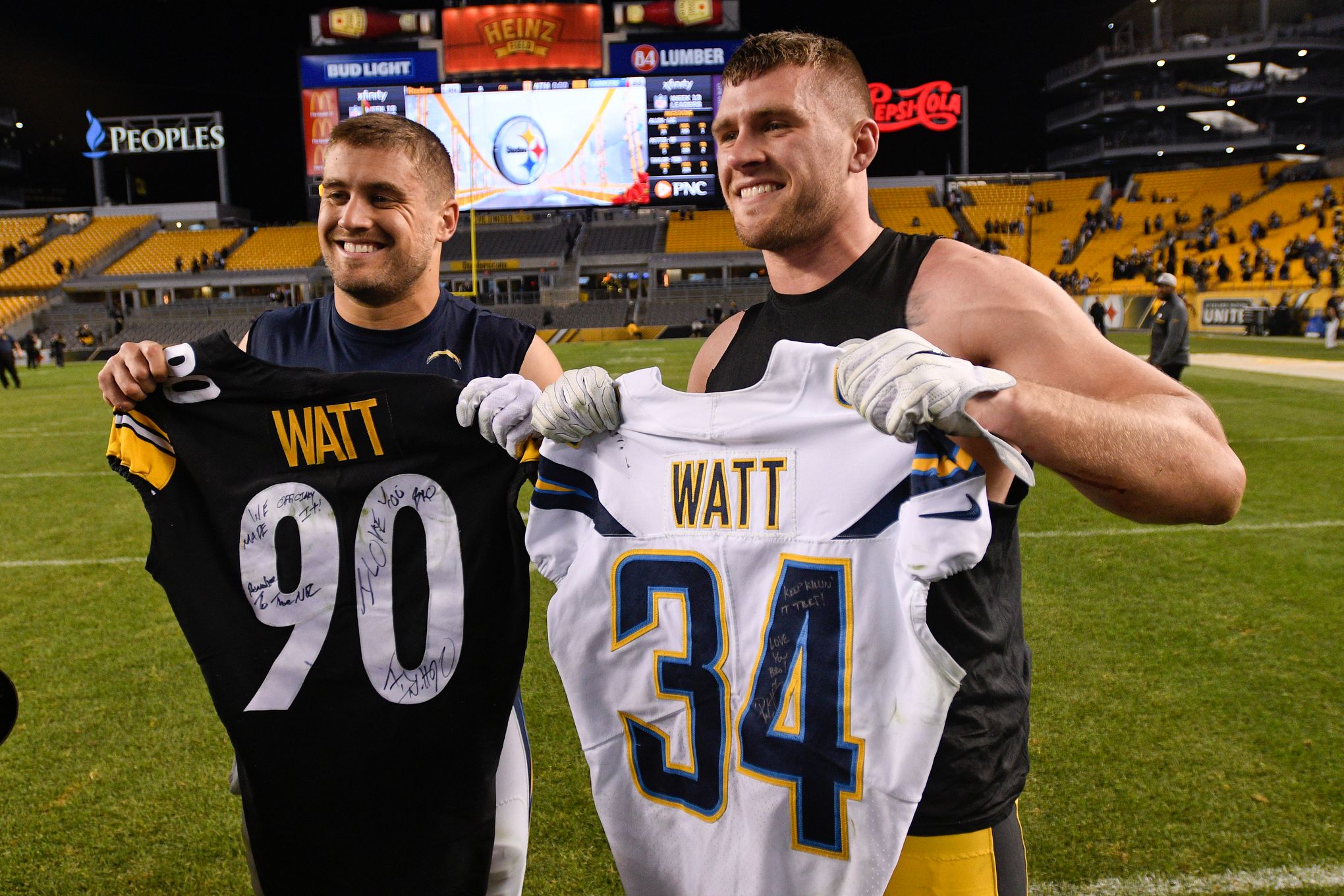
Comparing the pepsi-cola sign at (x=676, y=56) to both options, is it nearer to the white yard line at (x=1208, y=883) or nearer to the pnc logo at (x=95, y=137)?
the pnc logo at (x=95, y=137)

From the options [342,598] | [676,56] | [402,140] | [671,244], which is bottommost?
[342,598]

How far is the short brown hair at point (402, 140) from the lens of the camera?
2328 mm

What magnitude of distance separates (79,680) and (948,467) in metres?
4.42

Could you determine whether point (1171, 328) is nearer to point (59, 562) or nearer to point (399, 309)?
point (399, 309)

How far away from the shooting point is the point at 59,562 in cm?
619

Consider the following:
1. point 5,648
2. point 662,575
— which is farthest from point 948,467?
point 5,648

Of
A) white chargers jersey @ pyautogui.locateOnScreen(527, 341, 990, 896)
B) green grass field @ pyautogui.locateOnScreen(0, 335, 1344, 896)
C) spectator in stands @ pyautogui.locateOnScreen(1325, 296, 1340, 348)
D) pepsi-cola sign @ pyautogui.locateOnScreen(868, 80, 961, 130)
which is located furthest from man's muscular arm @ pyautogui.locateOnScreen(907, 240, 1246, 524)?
pepsi-cola sign @ pyautogui.locateOnScreen(868, 80, 961, 130)

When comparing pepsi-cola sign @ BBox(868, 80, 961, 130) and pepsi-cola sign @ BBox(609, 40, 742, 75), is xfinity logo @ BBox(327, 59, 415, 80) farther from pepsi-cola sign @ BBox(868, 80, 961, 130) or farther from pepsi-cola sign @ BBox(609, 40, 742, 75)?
pepsi-cola sign @ BBox(868, 80, 961, 130)

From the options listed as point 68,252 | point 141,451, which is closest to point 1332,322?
point 141,451

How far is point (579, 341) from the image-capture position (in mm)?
34531

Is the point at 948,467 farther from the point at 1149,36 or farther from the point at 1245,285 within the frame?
the point at 1149,36

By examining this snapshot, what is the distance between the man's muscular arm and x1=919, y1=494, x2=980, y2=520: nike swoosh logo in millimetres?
123

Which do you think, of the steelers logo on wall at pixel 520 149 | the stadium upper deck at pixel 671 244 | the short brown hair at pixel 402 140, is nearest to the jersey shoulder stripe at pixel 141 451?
the short brown hair at pixel 402 140

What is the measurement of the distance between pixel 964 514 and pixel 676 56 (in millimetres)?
36957
